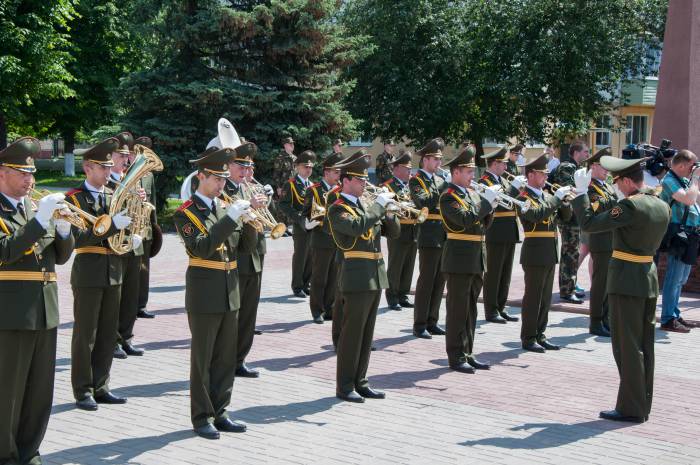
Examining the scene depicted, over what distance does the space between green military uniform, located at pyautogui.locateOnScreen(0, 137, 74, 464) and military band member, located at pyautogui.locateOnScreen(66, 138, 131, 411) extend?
58.7 inches

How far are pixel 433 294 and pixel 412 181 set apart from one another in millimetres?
1560

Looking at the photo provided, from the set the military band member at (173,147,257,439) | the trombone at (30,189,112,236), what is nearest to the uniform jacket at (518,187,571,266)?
the military band member at (173,147,257,439)

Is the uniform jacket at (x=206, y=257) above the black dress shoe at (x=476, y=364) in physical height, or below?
above

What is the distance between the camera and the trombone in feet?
21.6

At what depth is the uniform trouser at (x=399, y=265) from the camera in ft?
43.4

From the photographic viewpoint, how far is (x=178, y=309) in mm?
13188

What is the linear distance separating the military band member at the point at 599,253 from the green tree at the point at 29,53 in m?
23.3

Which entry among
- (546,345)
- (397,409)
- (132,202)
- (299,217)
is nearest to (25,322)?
(132,202)

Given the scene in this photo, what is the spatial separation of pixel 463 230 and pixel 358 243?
167cm

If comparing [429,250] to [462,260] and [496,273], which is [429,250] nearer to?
[496,273]

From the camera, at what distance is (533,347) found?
11.0 meters

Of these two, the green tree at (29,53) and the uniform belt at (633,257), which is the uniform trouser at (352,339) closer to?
the uniform belt at (633,257)

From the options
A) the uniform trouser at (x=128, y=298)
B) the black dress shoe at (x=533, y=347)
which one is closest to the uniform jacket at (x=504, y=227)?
the black dress shoe at (x=533, y=347)

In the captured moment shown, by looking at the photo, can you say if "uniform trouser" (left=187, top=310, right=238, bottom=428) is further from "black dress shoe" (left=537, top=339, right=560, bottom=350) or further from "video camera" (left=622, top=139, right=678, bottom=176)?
"video camera" (left=622, top=139, right=678, bottom=176)
